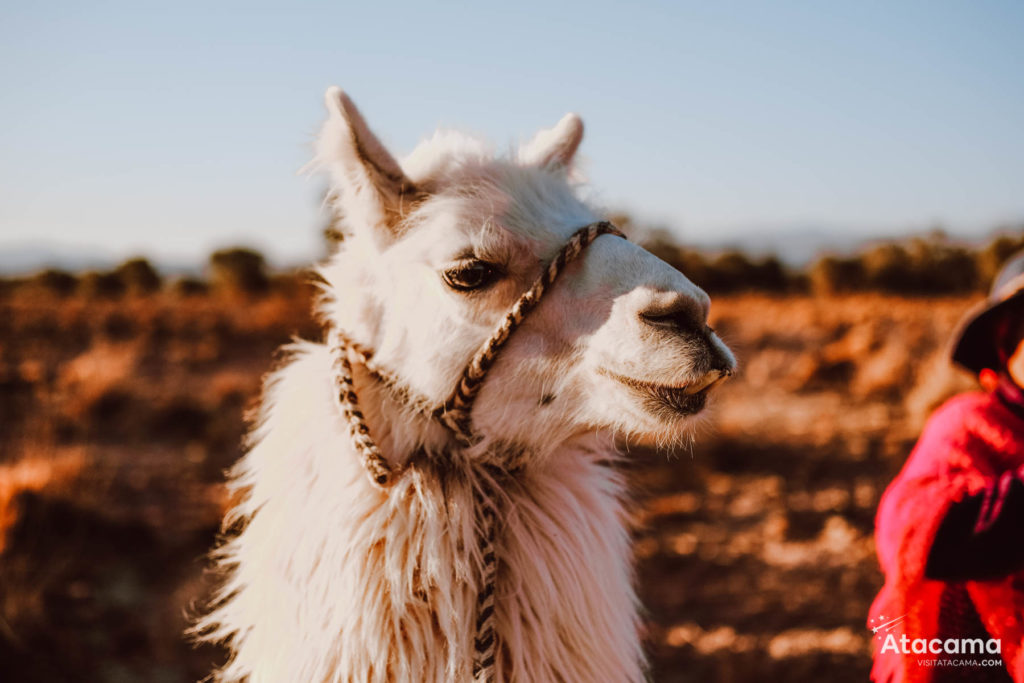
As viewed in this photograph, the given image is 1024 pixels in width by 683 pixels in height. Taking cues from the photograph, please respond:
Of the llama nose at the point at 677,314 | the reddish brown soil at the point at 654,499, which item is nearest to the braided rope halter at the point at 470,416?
the llama nose at the point at 677,314

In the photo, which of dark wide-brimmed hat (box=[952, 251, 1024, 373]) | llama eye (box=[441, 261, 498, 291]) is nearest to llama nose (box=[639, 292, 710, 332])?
llama eye (box=[441, 261, 498, 291])

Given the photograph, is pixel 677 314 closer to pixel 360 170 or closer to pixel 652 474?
pixel 360 170

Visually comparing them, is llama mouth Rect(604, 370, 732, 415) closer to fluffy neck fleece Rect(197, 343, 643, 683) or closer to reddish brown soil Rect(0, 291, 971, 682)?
reddish brown soil Rect(0, 291, 971, 682)

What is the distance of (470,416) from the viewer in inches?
69.4

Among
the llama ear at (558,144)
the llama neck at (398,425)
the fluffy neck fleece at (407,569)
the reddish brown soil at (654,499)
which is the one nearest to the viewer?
the fluffy neck fleece at (407,569)

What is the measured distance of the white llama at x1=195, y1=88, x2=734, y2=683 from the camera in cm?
163

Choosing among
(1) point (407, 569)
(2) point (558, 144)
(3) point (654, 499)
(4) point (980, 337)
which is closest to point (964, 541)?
(4) point (980, 337)

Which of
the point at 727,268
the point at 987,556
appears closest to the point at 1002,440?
the point at 987,556

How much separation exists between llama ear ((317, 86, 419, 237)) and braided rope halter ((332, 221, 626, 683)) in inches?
16.5

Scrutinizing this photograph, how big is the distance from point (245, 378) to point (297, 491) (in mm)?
12239

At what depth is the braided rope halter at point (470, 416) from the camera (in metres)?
1.66

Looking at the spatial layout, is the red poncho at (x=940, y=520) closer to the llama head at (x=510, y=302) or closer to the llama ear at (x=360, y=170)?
the llama head at (x=510, y=302)

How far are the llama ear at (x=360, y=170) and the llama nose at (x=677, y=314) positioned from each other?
72 centimetres

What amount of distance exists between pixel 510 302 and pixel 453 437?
0.39 meters
